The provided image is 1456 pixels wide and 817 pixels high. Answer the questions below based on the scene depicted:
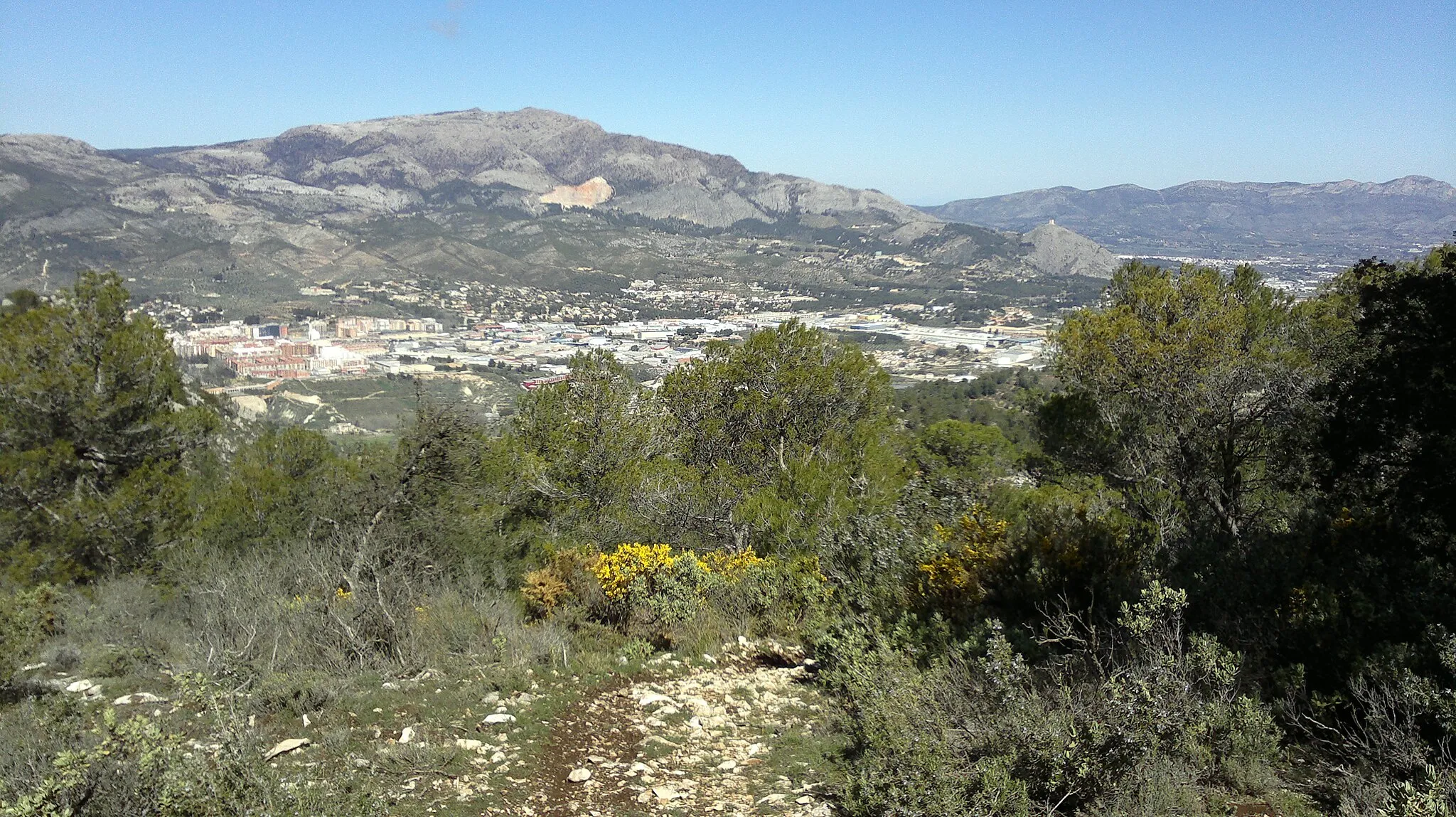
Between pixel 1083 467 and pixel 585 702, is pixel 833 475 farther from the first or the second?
pixel 585 702

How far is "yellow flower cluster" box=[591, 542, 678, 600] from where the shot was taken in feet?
22.5

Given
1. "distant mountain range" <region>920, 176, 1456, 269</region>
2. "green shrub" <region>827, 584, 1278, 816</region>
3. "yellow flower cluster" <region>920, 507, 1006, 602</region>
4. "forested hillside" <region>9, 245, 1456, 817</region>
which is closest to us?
"green shrub" <region>827, 584, 1278, 816</region>

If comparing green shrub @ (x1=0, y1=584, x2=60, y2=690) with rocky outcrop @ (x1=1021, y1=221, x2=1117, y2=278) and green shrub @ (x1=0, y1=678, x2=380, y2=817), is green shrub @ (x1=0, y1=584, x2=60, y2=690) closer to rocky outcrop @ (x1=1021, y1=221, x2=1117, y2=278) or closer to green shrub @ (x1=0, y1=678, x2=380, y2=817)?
green shrub @ (x1=0, y1=678, x2=380, y2=817)

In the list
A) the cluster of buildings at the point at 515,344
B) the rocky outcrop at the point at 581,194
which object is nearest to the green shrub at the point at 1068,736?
the cluster of buildings at the point at 515,344

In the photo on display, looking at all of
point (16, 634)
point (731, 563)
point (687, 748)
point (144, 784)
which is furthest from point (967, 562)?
point (16, 634)

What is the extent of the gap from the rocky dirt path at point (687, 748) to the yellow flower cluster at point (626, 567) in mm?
1153

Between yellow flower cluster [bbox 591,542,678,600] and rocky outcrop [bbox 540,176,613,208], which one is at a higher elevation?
rocky outcrop [bbox 540,176,613,208]

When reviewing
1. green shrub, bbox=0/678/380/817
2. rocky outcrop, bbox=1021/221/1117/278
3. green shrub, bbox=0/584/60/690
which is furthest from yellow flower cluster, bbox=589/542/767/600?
rocky outcrop, bbox=1021/221/1117/278

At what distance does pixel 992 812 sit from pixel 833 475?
7799mm

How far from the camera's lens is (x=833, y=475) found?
10.7m

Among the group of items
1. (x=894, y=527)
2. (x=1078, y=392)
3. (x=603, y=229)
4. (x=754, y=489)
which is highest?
(x=603, y=229)

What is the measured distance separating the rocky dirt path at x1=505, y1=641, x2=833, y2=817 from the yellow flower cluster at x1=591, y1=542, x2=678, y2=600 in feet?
3.78

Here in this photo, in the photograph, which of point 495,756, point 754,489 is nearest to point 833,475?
point 754,489

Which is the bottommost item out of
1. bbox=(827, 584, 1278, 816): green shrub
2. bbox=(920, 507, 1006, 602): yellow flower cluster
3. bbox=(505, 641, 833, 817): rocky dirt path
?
bbox=(505, 641, 833, 817): rocky dirt path
